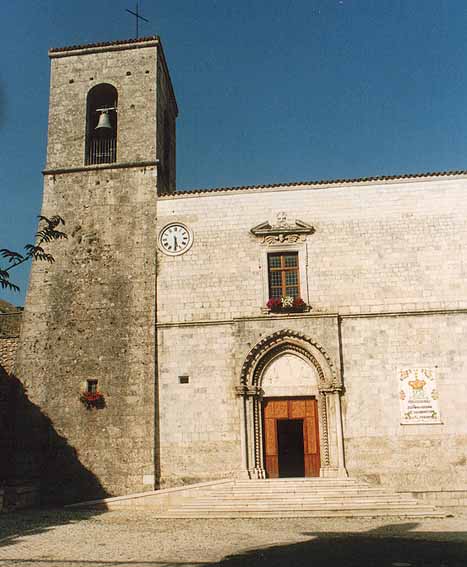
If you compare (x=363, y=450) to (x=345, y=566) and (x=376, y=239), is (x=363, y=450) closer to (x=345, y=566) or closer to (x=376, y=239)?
(x=376, y=239)

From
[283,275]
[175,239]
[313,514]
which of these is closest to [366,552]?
[313,514]

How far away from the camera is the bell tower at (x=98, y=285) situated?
659 inches

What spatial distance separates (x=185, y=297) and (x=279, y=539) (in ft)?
27.1

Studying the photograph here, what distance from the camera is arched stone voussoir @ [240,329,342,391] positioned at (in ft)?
54.7

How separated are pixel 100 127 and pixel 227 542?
43.9 feet

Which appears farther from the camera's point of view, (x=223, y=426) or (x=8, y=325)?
(x=8, y=325)

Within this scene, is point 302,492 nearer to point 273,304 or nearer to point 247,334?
point 247,334

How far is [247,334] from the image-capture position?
673 inches

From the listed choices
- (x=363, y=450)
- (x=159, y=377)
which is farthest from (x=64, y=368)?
(x=363, y=450)

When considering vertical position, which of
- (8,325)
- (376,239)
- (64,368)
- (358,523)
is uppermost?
(376,239)

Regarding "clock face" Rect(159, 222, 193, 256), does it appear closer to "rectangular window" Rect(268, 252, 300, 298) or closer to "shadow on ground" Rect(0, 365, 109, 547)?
"rectangular window" Rect(268, 252, 300, 298)

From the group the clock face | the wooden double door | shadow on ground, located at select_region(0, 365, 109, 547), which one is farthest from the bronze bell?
the wooden double door

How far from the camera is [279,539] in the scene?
10.8m

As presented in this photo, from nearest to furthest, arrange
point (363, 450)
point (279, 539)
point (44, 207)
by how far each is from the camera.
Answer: point (279, 539)
point (363, 450)
point (44, 207)
